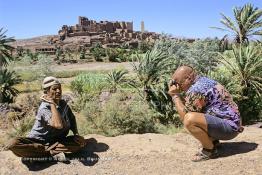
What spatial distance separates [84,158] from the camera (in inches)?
249

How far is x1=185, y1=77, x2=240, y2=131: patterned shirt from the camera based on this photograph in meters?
5.84

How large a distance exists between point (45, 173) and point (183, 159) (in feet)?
6.04

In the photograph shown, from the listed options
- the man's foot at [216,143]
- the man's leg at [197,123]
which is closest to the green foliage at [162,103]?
the man's foot at [216,143]

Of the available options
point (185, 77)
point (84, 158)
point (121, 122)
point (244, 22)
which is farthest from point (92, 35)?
point (185, 77)

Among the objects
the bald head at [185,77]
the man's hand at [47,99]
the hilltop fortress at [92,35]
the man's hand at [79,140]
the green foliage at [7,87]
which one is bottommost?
the hilltop fortress at [92,35]

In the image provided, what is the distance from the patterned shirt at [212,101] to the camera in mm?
5836

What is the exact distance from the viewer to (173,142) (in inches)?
275

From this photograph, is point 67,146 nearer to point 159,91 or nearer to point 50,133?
point 50,133

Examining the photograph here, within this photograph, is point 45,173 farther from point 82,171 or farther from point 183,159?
point 183,159

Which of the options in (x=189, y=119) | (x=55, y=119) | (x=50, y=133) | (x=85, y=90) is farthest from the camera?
(x=85, y=90)

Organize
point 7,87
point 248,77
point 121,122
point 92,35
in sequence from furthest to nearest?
point 92,35, point 7,87, point 248,77, point 121,122

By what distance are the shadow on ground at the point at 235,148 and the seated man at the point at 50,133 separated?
1941mm

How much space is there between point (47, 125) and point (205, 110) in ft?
6.81

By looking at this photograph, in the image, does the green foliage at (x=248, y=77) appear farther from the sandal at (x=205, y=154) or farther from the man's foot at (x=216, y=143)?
the sandal at (x=205, y=154)
